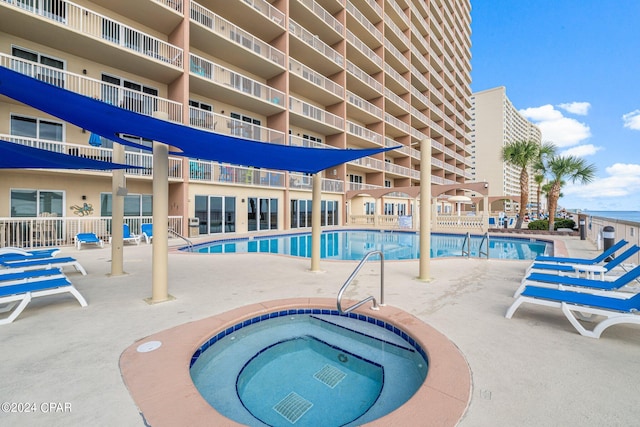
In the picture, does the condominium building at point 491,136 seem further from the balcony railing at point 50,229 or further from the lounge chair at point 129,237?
the balcony railing at point 50,229

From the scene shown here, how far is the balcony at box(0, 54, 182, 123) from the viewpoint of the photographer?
992 centimetres

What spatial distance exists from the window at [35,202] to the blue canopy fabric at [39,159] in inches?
243

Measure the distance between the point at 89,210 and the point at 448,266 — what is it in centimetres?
1361

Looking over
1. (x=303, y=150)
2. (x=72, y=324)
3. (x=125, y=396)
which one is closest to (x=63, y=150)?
(x=72, y=324)

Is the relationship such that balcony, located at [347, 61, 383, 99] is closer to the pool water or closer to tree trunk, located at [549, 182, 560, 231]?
tree trunk, located at [549, 182, 560, 231]

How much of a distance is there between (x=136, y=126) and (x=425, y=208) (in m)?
4.74

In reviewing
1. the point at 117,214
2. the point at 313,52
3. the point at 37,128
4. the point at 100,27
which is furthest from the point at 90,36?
the point at 313,52

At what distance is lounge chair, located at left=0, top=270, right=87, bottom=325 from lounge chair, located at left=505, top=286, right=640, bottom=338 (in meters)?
5.91

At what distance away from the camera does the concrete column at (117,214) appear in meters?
5.81

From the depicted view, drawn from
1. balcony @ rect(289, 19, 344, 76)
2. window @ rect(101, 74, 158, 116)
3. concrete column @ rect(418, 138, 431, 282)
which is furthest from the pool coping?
balcony @ rect(289, 19, 344, 76)

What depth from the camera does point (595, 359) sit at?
2.70 meters

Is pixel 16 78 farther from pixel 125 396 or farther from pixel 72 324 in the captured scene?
pixel 125 396

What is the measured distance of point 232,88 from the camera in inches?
579

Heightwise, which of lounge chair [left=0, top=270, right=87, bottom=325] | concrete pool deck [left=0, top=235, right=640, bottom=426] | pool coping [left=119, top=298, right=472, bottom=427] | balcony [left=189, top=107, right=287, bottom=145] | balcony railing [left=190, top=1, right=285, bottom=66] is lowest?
concrete pool deck [left=0, top=235, right=640, bottom=426]
